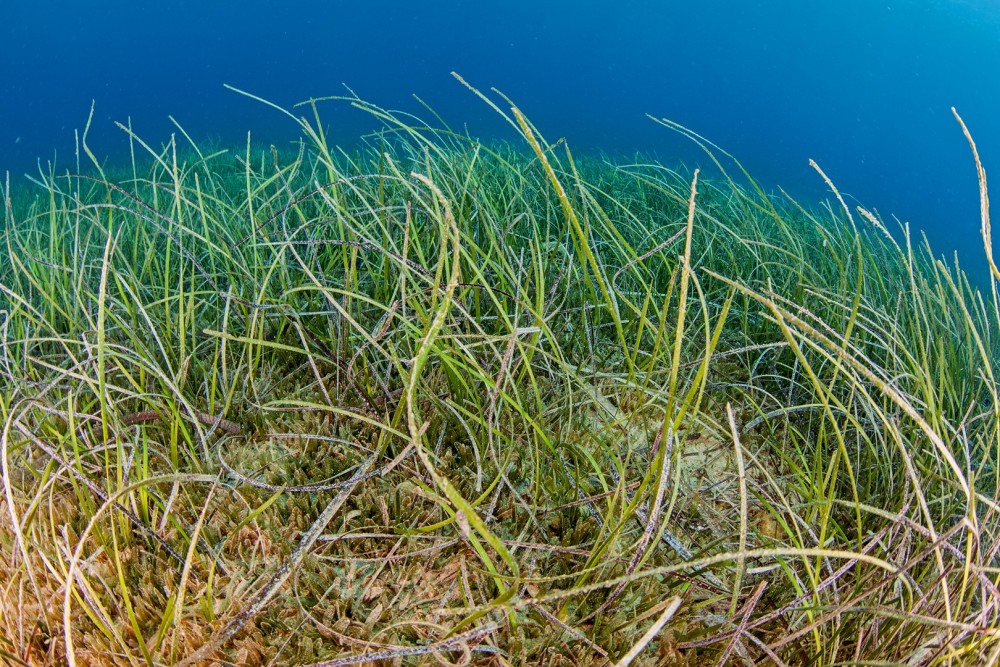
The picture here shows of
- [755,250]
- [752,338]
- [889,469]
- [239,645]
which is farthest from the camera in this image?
[755,250]

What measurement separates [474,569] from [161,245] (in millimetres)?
1847

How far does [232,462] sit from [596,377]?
2.44 feet

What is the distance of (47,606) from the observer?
0.95m

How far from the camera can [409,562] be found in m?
1.00

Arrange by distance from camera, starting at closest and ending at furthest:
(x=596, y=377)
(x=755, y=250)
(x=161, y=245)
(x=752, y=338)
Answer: (x=596, y=377) → (x=752, y=338) → (x=755, y=250) → (x=161, y=245)

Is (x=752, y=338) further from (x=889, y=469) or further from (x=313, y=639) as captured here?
(x=313, y=639)

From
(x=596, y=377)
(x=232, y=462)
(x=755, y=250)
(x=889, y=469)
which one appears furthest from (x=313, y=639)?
(x=755, y=250)

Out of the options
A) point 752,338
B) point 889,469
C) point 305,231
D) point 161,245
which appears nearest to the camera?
point 889,469

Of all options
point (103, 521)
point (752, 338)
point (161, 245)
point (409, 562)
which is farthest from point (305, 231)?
Result: point (752, 338)

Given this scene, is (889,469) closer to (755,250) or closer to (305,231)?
(755,250)

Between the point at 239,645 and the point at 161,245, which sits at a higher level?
the point at 161,245

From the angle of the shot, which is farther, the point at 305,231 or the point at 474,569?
the point at 305,231

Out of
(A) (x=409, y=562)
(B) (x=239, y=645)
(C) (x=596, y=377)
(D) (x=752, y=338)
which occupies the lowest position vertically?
(B) (x=239, y=645)

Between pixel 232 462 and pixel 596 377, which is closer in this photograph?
pixel 232 462
